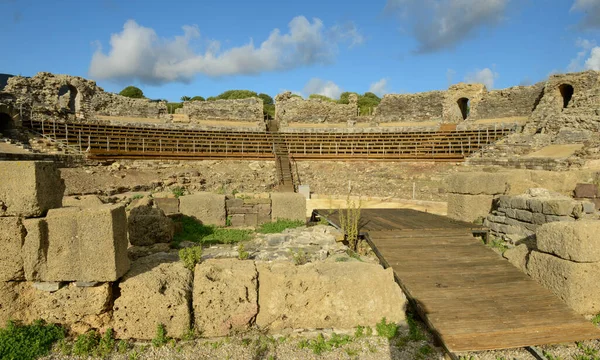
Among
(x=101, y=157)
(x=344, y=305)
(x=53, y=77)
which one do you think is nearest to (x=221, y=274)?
(x=344, y=305)

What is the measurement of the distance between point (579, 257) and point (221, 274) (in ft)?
13.9

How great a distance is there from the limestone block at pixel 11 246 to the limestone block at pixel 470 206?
7608 mm

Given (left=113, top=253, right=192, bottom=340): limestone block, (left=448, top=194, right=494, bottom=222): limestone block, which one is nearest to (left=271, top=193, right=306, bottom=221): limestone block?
(left=448, top=194, right=494, bottom=222): limestone block

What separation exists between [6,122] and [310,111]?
20587 mm

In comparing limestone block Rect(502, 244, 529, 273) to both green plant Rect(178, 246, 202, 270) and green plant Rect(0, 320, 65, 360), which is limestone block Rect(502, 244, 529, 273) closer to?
green plant Rect(178, 246, 202, 270)

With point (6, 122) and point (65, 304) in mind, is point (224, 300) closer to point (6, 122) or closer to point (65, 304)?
point (65, 304)

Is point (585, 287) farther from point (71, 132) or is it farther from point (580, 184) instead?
point (71, 132)

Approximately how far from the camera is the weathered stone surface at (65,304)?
362cm

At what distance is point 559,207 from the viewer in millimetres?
5344

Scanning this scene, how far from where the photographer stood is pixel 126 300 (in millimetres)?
3645

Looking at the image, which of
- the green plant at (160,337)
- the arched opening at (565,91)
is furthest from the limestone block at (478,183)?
the arched opening at (565,91)

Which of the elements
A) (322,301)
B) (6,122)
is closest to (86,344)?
(322,301)

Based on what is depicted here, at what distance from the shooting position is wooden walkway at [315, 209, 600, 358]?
3.60m

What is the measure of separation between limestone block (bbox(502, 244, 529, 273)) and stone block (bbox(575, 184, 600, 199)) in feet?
9.87
